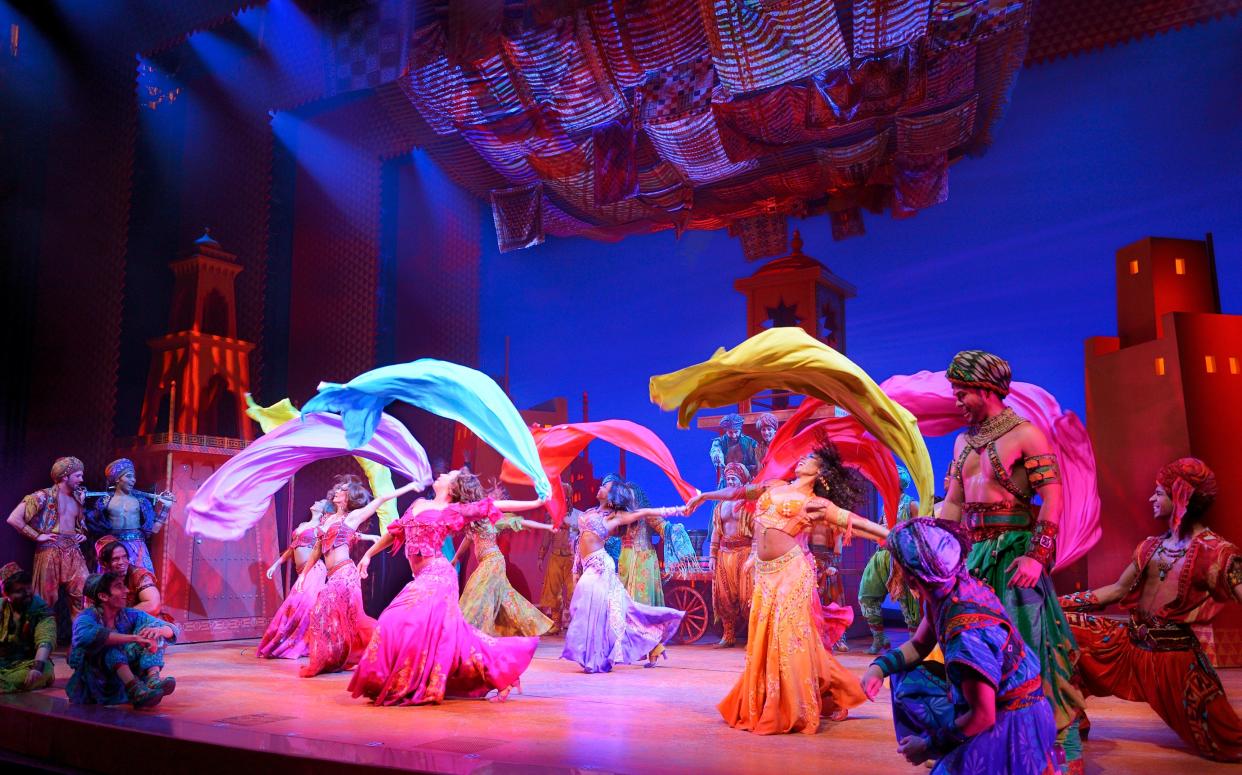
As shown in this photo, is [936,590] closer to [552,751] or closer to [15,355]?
[552,751]

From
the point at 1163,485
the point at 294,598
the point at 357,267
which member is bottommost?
the point at 294,598

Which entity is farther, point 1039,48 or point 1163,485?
point 1039,48

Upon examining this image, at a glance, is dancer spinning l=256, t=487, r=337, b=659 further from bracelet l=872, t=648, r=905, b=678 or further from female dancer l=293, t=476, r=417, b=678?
bracelet l=872, t=648, r=905, b=678

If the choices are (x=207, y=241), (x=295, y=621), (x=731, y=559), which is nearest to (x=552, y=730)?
(x=295, y=621)

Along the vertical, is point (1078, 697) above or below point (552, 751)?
above

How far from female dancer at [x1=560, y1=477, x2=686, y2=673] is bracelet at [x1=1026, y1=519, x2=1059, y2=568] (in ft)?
13.5

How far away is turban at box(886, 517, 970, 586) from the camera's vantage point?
2.37 m

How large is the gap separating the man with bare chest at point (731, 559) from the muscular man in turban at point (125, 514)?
5551mm

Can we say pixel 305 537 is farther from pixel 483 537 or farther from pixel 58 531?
pixel 58 531

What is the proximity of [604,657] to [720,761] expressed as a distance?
130 inches

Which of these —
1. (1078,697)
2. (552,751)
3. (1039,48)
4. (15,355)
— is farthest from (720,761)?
(15,355)

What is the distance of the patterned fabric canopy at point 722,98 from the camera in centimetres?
806

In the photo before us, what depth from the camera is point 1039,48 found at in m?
8.97

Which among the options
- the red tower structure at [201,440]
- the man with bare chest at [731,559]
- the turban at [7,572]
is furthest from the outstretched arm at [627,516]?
the red tower structure at [201,440]
